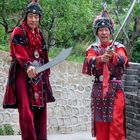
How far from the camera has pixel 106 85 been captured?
13.4 ft

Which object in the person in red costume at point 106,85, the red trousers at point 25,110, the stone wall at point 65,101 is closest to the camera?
the person in red costume at point 106,85

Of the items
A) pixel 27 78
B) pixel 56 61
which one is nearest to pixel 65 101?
pixel 27 78

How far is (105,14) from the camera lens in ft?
13.9

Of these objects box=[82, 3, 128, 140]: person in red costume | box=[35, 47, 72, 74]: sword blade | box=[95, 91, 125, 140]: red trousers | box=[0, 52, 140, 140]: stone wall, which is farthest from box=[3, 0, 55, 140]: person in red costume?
box=[0, 52, 140, 140]: stone wall

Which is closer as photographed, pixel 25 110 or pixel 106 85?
pixel 106 85

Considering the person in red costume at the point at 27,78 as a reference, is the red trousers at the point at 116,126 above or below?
below

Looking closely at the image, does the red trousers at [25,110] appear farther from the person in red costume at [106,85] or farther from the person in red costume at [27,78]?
the person in red costume at [106,85]

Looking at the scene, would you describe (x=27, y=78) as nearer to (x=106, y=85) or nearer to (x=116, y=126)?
(x=106, y=85)

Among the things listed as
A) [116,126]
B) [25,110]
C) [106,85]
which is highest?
[106,85]

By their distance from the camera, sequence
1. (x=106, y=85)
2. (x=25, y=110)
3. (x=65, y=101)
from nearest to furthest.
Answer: (x=106, y=85)
(x=25, y=110)
(x=65, y=101)

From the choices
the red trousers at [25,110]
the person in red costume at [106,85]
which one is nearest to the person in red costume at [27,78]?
the red trousers at [25,110]

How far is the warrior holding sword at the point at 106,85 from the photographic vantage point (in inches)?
161

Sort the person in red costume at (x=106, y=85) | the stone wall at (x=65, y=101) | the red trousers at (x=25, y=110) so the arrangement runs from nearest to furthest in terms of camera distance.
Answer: the person in red costume at (x=106, y=85)
the red trousers at (x=25, y=110)
the stone wall at (x=65, y=101)

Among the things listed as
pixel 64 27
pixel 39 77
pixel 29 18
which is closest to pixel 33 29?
pixel 29 18
